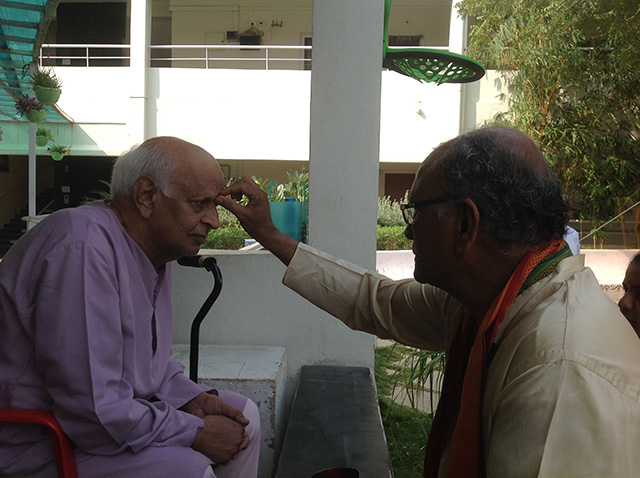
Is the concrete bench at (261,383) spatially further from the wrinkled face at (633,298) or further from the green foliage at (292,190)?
the wrinkled face at (633,298)

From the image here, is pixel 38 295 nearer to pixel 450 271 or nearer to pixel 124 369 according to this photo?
pixel 124 369

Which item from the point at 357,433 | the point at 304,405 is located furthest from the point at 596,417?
the point at 304,405

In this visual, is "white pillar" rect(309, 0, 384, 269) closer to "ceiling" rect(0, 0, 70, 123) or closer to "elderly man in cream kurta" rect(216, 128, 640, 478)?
"elderly man in cream kurta" rect(216, 128, 640, 478)

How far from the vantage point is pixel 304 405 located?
126 inches

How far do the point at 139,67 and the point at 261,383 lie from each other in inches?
495

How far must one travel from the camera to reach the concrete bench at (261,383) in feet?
9.99

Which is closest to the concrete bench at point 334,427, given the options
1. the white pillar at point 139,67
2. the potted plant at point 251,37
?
the white pillar at point 139,67

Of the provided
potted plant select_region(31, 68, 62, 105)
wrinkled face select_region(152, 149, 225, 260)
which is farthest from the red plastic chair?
potted plant select_region(31, 68, 62, 105)

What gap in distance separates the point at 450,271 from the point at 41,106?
739 centimetres

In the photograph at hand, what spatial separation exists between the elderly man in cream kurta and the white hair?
0.85 meters

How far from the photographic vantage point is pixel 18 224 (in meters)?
17.0

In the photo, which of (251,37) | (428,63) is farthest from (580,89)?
(428,63)

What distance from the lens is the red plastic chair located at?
1668 mm

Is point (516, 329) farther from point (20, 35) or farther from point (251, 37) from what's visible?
point (251, 37)
